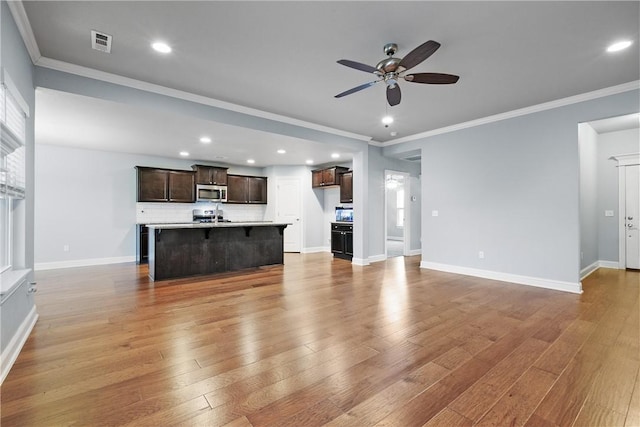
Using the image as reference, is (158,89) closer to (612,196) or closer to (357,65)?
(357,65)

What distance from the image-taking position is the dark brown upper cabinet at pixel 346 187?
7.79 m

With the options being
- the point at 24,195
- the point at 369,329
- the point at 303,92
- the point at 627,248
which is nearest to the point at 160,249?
the point at 24,195

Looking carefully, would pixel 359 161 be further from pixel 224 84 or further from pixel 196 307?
pixel 196 307

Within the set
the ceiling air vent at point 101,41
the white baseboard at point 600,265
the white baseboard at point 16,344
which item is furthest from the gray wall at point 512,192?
the white baseboard at point 16,344

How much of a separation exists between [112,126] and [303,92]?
322 centimetres

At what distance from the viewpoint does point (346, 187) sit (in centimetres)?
792

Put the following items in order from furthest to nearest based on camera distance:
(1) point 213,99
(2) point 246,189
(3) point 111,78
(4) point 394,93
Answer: (2) point 246,189 → (1) point 213,99 → (3) point 111,78 → (4) point 394,93

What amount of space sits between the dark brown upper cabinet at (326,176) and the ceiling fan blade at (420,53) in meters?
5.43

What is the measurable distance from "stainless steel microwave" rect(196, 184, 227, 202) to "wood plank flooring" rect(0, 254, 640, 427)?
3.91m

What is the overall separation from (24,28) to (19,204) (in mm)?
1541

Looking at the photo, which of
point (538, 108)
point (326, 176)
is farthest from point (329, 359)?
point (326, 176)

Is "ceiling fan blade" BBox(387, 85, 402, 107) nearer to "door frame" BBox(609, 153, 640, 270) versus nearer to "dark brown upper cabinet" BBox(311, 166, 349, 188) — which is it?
"dark brown upper cabinet" BBox(311, 166, 349, 188)

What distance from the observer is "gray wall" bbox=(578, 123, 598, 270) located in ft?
16.2

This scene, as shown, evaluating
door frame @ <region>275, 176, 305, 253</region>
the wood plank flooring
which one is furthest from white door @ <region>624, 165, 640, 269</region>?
door frame @ <region>275, 176, 305, 253</region>
